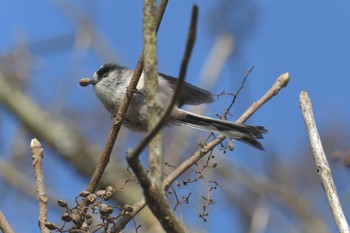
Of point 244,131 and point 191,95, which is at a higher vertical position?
point 191,95

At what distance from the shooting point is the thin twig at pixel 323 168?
1.36 metres

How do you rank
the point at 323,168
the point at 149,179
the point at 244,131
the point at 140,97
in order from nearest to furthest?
the point at 149,179 < the point at 323,168 < the point at 244,131 < the point at 140,97

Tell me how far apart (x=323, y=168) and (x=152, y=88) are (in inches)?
22.6

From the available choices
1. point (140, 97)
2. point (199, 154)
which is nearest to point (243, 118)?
point (199, 154)

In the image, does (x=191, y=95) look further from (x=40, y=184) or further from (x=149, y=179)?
(x=149, y=179)

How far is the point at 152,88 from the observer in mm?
1004

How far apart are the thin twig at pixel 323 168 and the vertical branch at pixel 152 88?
0.52 m

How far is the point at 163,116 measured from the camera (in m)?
0.94

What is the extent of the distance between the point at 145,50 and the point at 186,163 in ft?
1.60

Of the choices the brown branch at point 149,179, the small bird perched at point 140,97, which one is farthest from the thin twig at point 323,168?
the small bird perched at point 140,97

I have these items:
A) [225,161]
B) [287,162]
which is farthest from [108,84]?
[287,162]

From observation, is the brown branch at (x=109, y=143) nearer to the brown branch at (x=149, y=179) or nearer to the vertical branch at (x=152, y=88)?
the vertical branch at (x=152, y=88)

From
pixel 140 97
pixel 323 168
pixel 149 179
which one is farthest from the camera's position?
pixel 140 97

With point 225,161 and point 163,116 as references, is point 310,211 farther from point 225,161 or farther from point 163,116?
point 163,116
